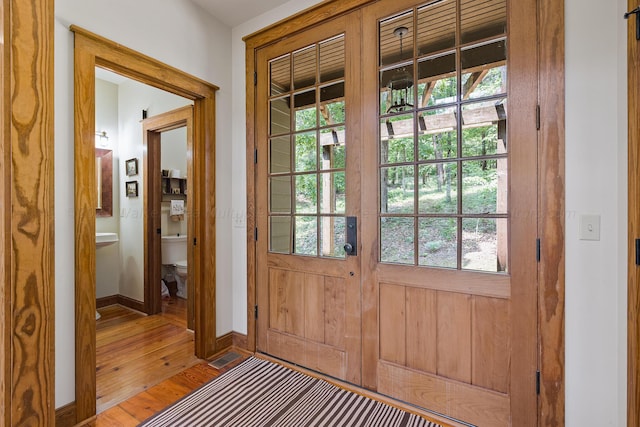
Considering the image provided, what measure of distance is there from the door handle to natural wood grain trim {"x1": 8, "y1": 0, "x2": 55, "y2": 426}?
4.91ft

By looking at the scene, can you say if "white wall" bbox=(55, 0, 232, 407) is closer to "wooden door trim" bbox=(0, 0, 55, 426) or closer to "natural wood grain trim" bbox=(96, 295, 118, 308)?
"wooden door trim" bbox=(0, 0, 55, 426)

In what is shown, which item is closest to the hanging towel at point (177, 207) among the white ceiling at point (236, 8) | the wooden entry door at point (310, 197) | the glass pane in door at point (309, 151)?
the wooden entry door at point (310, 197)

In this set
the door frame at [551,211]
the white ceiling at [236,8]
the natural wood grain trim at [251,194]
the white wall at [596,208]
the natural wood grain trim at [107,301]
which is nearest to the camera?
the white wall at [596,208]

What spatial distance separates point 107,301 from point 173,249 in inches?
37.3

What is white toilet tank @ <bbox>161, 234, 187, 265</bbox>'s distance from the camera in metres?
3.71

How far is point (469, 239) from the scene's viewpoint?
5.43ft

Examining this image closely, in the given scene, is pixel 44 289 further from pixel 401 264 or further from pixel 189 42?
pixel 189 42

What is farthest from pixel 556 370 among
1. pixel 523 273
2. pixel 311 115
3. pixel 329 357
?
pixel 311 115

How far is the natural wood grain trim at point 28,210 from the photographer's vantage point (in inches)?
29.8

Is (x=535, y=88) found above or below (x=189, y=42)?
below

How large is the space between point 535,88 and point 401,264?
115cm

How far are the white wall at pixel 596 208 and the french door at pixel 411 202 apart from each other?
16cm

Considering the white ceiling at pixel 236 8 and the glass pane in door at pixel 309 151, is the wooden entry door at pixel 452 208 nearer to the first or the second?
the glass pane in door at pixel 309 151

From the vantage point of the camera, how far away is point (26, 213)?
0.79 m
